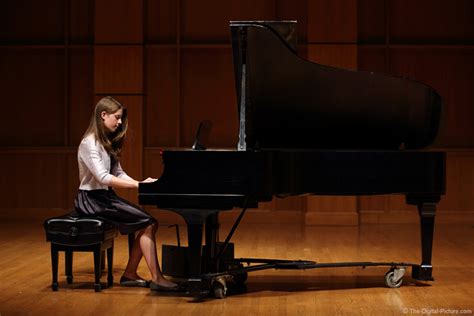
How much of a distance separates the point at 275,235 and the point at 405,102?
296 centimetres

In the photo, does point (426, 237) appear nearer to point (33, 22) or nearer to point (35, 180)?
point (35, 180)

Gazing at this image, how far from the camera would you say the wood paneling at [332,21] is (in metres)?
8.26

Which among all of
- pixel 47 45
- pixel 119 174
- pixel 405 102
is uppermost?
pixel 47 45

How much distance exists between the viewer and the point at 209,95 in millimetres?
8797

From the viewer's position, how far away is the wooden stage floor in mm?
4082

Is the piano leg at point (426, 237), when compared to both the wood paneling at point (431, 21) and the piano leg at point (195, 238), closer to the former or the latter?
the piano leg at point (195, 238)

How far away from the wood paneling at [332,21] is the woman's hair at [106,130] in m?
3.98

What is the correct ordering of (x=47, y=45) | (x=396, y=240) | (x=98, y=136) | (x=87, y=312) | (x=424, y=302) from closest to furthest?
(x=87, y=312), (x=424, y=302), (x=98, y=136), (x=396, y=240), (x=47, y=45)

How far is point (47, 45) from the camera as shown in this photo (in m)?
8.82

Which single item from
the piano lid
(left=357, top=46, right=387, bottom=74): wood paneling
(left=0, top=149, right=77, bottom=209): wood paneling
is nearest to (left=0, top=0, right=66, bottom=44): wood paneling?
(left=0, top=149, right=77, bottom=209): wood paneling

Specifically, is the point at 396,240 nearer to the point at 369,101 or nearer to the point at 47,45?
the point at 369,101

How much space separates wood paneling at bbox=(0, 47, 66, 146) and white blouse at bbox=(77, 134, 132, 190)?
438 centimetres

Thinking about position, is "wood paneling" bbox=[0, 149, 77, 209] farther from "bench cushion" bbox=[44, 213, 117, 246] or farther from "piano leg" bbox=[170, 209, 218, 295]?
"piano leg" bbox=[170, 209, 218, 295]

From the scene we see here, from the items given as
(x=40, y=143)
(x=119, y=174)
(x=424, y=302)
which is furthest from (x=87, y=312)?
(x=40, y=143)
